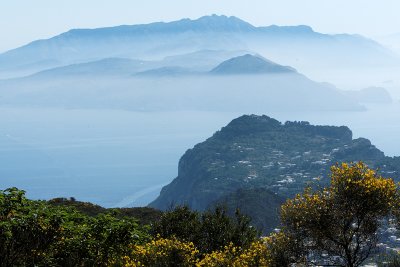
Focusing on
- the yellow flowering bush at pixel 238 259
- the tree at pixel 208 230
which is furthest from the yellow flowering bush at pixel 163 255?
the tree at pixel 208 230

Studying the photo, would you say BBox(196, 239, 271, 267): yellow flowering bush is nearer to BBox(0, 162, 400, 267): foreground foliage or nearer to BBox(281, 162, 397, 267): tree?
BBox(0, 162, 400, 267): foreground foliage

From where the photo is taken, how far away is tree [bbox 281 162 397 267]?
26469mm

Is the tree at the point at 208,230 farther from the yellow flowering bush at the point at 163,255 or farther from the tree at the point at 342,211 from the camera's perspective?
the yellow flowering bush at the point at 163,255

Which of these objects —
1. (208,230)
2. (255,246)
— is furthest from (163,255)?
(208,230)

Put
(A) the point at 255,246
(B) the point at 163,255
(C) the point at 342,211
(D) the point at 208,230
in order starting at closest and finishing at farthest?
(B) the point at 163,255
(C) the point at 342,211
(A) the point at 255,246
(D) the point at 208,230

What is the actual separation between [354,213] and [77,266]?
14611 millimetres

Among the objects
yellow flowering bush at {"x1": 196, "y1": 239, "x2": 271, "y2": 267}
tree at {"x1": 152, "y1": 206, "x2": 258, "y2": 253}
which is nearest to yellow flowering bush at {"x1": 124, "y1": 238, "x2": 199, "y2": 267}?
yellow flowering bush at {"x1": 196, "y1": 239, "x2": 271, "y2": 267}

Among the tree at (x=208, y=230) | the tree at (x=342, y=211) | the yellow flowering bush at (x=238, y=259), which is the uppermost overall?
the tree at (x=342, y=211)

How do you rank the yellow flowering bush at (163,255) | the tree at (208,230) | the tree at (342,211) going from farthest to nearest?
the tree at (208,230), the tree at (342,211), the yellow flowering bush at (163,255)

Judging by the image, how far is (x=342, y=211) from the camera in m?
27.0

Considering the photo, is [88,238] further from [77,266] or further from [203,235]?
[203,235]

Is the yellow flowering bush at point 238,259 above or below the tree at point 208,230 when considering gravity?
above

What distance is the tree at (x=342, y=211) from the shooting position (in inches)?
1042

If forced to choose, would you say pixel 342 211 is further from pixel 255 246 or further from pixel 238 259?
pixel 238 259
